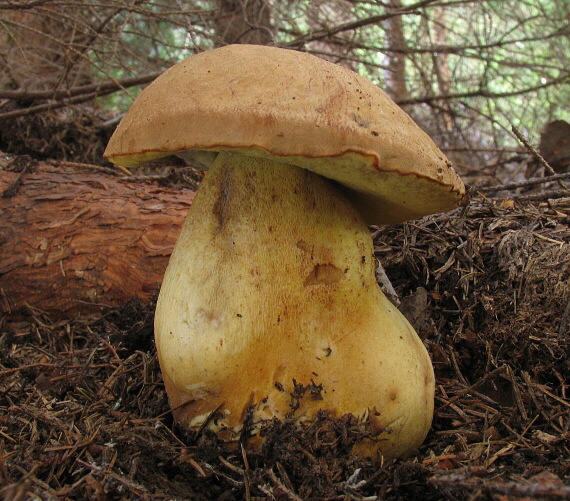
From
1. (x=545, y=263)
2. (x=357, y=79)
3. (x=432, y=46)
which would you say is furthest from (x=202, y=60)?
(x=432, y=46)

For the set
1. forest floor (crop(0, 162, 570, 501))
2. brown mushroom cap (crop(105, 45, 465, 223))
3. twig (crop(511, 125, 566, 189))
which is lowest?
forest floor (crop(0, 162, 570, 501))

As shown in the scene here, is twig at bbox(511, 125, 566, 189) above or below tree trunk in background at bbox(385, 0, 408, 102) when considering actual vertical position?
below

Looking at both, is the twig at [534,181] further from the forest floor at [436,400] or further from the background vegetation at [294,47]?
the background vegetation at [294,47]

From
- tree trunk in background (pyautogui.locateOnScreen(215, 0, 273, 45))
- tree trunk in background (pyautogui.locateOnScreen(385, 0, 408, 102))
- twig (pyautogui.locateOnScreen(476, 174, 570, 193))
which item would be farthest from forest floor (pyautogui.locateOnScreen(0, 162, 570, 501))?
tree trunk in background (pyautogui.locateOnScreen(215, 0, 273, 45))

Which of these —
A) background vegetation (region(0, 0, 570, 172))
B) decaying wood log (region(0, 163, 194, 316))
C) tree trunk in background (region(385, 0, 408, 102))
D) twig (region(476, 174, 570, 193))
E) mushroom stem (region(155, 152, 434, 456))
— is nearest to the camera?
mushroom stem (region(155, 152, 434, 456))

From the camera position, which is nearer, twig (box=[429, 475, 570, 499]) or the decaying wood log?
twig (box=[429, 475, 570, 499])

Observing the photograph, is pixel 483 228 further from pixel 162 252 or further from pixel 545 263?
pixel 162 252

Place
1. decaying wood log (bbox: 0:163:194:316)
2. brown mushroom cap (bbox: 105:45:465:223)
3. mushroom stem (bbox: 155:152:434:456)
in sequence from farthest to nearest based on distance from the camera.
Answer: decaying wood log (bbox: 0:163:194:316)
mushroom stem (bbox: 155:152:434:456)
brown mushroom cap (bbox: 105:45:465:223)

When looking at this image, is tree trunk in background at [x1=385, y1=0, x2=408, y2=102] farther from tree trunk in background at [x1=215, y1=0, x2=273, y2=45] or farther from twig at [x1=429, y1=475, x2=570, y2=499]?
twig at [x1=429, y1=475, x2=570, y2=499]
